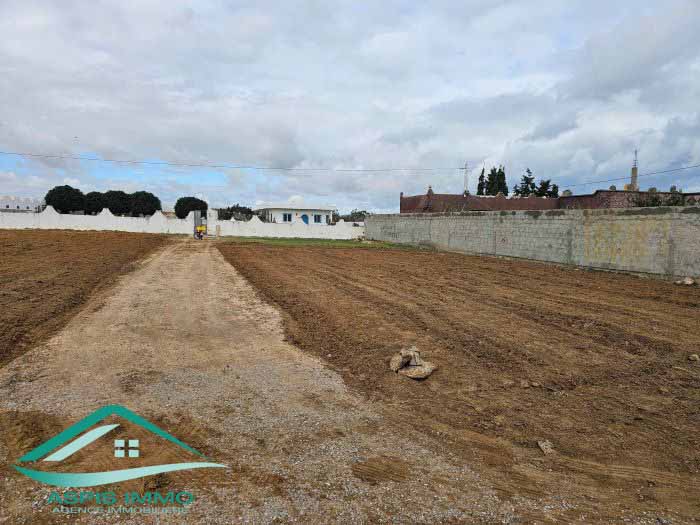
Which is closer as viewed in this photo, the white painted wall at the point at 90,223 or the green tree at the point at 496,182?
the white painted wall at the point at 90,223

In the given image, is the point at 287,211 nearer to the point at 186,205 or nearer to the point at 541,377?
the point at 186,205

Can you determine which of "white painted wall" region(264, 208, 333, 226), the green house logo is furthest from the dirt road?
"white painted wall" region(264, 208, 333, 226)

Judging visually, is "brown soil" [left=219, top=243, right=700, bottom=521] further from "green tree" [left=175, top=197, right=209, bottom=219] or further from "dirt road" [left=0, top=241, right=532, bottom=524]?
"green tree" [left=175, top=197, right=209, bottom=219]

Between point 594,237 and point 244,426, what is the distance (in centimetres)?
1633

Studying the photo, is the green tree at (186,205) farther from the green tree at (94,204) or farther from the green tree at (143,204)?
the green tree at (94,204)

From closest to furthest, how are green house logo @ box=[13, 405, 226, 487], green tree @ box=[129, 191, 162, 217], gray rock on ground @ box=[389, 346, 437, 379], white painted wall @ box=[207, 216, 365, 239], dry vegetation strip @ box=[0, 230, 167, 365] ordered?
green house logo @ box=[13, 405, 226, 487]
gray rock on ground @ box=[389, 346, 437, 379]
dry vegetation strip @ box=[0, 230, 167, 365]
white painted wall @ box=[207, 216, 365, 239]
green tree @ box=[129, 191, 162, 217]

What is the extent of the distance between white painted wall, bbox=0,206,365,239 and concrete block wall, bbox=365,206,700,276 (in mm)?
A: 20976

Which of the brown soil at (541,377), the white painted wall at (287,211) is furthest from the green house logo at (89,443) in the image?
the white painted wall at (287,211)

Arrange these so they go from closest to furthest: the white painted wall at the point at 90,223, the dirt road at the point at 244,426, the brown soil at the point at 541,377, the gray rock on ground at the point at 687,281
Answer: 1. the dirt road at the point at 244,426
2. the brown soil at the point at 541,377
3. the gray rock on ground at the point at 687,281
4. the white painted wall at the point at 90,223

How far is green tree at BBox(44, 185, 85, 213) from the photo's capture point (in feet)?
259

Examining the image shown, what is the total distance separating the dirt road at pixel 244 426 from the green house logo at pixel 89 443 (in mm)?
90

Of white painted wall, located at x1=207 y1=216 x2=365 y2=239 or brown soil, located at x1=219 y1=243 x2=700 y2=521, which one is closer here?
brown soil, located at x1=219 y1=243 x2=700 y2=521

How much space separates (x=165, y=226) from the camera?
4884 centimetres

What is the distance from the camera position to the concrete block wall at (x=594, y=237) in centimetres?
1348
